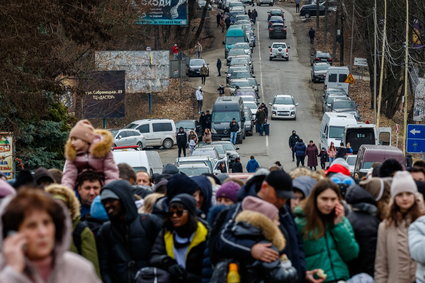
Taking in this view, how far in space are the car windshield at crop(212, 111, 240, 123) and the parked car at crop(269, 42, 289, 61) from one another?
3463 cm

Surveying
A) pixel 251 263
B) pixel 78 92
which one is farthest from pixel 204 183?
pixel 78 92

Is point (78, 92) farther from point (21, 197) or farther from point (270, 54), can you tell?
point (270, 54)

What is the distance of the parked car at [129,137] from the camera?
59781 millimetres

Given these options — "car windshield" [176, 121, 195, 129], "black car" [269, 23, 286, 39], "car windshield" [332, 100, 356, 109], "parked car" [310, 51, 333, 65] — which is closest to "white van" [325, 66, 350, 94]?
"car windshield" [332, 100, 356, 109]

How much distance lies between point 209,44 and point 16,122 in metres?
67.7

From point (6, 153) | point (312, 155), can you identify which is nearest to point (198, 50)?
point (312, 155)

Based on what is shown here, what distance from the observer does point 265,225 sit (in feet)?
32.5

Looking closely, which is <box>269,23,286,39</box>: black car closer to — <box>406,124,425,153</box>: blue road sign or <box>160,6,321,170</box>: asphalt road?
<box>160,6,321,170</box>: asphalt road

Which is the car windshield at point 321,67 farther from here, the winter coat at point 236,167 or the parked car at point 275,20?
the winter coat at point 236,167

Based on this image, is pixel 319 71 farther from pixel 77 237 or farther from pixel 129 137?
pixel 77 237

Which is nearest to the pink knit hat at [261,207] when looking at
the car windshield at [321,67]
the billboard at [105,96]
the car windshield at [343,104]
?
the billboard at [105,96]

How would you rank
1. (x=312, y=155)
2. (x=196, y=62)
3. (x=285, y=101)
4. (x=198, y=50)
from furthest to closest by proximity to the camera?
(x=198, y=50), (x=196, y=62), (x=285, y=101), (x=312, y=155)

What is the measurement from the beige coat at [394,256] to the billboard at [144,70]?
60744 mm

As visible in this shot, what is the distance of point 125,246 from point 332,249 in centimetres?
180
